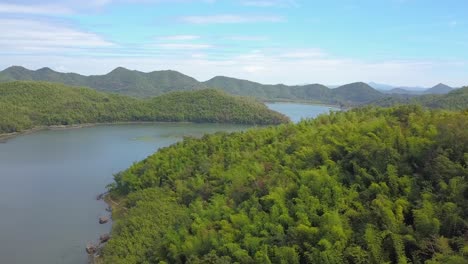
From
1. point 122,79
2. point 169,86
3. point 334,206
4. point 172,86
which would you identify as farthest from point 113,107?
point 122,79

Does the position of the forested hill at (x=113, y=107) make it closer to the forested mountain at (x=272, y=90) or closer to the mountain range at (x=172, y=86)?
the mountain range at (x=172, y=86)

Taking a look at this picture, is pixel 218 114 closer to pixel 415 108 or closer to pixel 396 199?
pixel 415 108

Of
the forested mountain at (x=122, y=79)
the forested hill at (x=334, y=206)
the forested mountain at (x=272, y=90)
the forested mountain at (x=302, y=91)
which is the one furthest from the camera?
the forested mountain at (x=272, y=90)

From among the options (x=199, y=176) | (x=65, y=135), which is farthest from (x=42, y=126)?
(x=199, y=176)

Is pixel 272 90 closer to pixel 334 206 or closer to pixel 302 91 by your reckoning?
pixel 302 91

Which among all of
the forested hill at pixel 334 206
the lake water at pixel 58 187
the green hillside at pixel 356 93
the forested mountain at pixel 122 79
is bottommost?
the lake water at pixel 58 187

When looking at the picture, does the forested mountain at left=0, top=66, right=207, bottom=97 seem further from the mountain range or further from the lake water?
the lake water

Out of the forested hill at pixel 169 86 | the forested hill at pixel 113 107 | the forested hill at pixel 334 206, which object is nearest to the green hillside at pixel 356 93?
the forested hill at pixel 169 86
